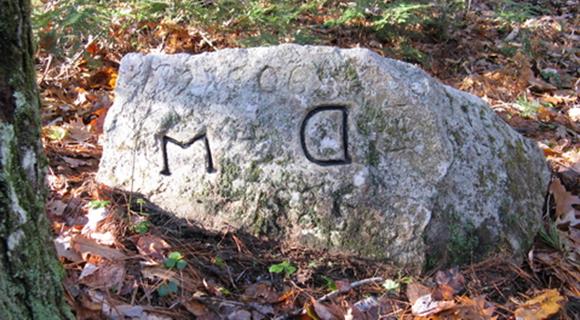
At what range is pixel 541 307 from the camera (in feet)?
7.78

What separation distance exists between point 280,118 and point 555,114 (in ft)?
9.11

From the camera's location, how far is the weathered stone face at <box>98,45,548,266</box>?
2.63 m

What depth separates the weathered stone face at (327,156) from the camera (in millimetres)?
2635

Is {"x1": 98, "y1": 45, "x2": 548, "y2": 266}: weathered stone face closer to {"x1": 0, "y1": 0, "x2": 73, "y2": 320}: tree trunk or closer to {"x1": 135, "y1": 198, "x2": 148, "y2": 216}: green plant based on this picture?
{"x1": 135, "y1": 198, "x2": 148, "y2": 216}: green plant

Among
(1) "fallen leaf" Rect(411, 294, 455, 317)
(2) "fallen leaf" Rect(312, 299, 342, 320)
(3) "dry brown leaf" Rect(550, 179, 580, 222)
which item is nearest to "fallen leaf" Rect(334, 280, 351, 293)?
(2) "fallen leaf" Rect(312, 299, 342, 320)

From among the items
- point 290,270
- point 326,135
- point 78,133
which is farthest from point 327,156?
point 78,133

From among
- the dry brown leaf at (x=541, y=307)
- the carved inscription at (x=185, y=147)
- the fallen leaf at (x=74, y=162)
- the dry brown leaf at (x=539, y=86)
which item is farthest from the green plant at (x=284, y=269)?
the dry brown leaf at (x=539, y=86)

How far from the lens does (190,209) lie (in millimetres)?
2826

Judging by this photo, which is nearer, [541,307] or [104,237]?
[541,307]

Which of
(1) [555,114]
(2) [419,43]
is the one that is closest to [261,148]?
(1) [555,114]

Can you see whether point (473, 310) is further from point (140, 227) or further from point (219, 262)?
point (140, 227)

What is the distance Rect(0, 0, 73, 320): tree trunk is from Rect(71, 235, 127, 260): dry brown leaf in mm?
651

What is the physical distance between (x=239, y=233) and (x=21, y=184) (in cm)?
121

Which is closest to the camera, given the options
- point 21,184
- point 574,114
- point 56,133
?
point 21,184
